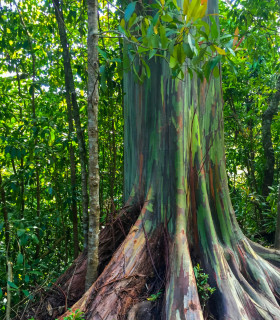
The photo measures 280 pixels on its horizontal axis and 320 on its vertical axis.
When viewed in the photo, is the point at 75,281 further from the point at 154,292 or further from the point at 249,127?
the point at 249,127

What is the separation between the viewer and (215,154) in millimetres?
3900

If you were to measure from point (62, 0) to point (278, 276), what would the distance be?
15.0 ft

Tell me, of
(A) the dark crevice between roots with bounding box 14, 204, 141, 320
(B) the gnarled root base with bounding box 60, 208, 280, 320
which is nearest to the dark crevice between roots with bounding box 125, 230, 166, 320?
(B) the gnarled root base with bounding box 60, 208, 280, 320

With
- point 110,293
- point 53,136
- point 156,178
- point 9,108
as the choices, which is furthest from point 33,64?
point 110,293

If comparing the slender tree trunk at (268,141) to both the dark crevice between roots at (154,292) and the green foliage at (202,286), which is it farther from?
the dark crevice between roots at (154,292)

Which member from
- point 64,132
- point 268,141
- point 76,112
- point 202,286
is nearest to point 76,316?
point 202,286

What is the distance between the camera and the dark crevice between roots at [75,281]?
342 cm

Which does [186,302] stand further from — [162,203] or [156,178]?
[156,178]

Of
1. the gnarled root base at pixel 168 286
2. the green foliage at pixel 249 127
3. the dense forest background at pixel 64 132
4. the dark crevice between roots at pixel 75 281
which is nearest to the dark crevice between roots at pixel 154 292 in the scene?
the gnarled root base at pixel 168 286

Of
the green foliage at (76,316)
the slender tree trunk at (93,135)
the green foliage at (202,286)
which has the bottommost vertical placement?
the green foliage at (76,316)

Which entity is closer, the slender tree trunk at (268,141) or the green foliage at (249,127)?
the green foliage at (249,127)

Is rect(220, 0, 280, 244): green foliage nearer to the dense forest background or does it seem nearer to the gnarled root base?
the dense forest background

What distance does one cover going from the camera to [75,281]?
3.64 metres

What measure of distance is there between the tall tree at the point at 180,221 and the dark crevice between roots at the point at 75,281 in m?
0.29
